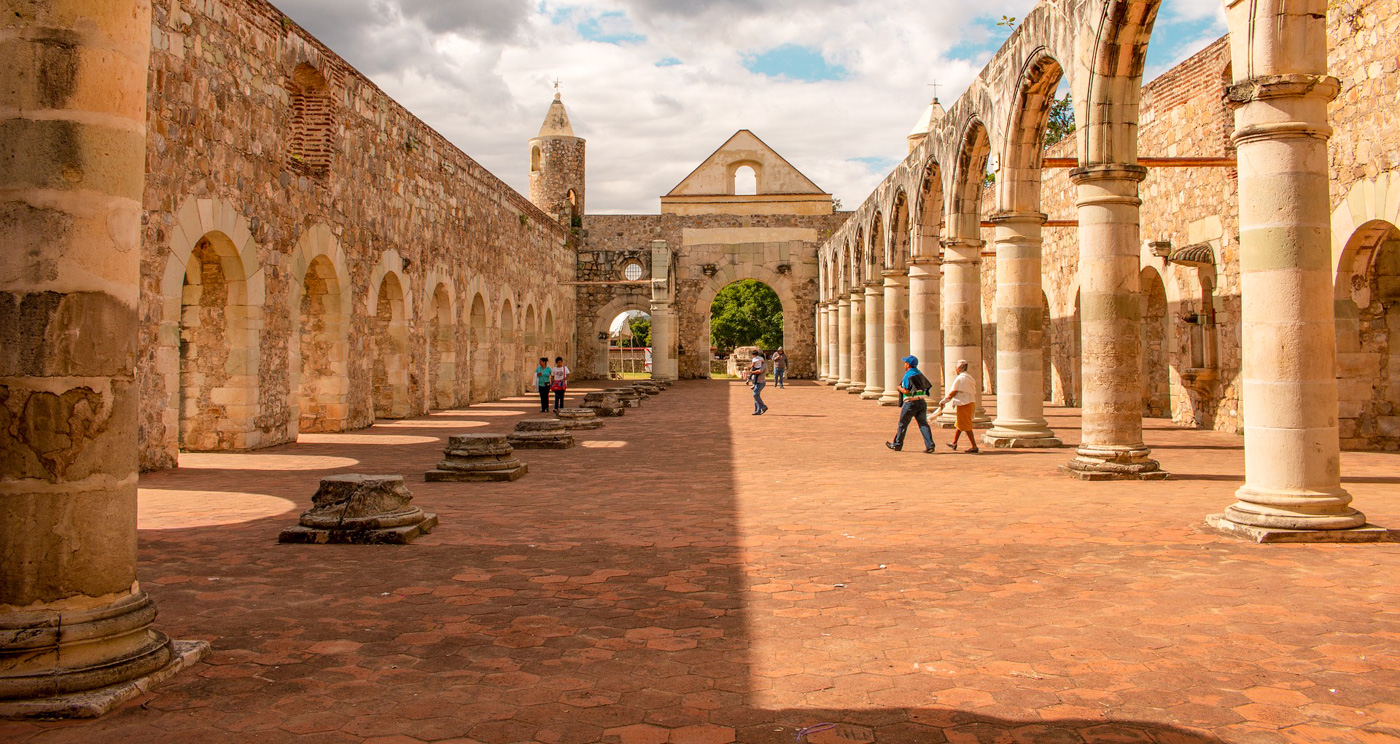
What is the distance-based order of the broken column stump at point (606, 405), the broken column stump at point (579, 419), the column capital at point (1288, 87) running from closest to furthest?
the column capital at point (1288, 87), the broken column stump at point (579, 419), the broken column stump at point (606, 405)

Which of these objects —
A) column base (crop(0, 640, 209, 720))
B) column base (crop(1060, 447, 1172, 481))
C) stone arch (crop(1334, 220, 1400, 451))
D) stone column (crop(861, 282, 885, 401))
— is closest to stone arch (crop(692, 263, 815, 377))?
stone column (crop(861, 282, 885, 401))

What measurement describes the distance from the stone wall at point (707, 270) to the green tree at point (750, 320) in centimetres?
2248

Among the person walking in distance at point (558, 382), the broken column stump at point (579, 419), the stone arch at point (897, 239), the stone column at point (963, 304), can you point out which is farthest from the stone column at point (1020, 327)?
the person walking in distance at point (558, 382)

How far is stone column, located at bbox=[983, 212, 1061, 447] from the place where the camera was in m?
11.5

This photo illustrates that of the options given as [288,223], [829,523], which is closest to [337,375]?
[288,223]

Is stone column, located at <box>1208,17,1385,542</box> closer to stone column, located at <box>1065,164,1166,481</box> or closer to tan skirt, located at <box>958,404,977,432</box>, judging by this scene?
stone column, located at <box>1065,164,1166,481</box>

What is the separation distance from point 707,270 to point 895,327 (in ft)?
56.1

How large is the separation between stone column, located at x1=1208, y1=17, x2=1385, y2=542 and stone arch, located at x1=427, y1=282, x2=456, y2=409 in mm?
16109

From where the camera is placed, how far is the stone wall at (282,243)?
9.94 m

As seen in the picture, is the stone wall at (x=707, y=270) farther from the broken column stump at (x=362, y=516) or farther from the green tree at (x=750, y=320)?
the broken column stump at (x=362, y=516)

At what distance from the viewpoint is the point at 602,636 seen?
4109mm

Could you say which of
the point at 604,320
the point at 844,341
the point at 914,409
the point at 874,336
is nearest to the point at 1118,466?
the point at 914,409

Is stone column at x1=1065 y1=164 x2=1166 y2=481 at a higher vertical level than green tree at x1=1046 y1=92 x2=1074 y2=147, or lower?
lower

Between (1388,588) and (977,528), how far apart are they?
7.54ft
